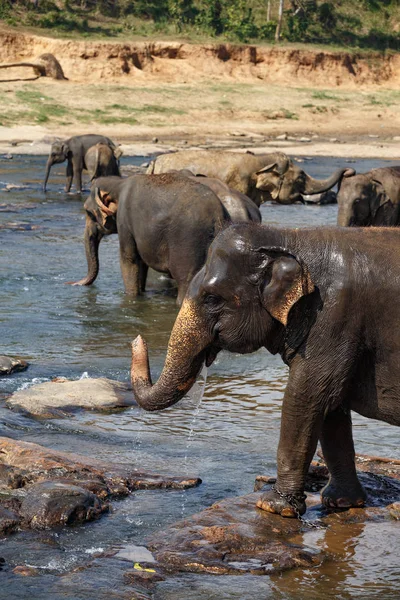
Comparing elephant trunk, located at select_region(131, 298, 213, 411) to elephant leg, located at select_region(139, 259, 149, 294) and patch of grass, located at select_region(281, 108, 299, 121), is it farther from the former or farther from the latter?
patch of grass, located at select_region(281, 108, 299, 121)

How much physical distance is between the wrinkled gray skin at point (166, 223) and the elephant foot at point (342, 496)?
527 centimetres

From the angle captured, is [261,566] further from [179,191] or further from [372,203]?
[372,203]

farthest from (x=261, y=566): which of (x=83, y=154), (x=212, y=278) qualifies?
(x=83, y=154)

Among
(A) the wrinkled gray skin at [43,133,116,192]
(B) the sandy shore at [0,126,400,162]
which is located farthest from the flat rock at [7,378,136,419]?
(B) the sandy shore at [0,126,400,162]

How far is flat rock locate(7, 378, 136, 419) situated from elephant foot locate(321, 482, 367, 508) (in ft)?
8.05

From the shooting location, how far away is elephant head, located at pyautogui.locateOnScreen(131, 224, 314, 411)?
534 centimetres

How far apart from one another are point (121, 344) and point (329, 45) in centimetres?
4577

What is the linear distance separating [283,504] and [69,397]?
9.07 feet

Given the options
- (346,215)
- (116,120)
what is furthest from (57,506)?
(116,120)

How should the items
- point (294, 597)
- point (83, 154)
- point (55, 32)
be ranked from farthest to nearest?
1. point (55, 32)
2. point (83, 154)
3. point (294, 597)

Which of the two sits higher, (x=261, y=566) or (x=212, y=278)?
(x=212, y=278)

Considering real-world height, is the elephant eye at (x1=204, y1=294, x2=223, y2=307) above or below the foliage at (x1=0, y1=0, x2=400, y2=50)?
below

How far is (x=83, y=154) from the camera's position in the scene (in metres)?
26.1

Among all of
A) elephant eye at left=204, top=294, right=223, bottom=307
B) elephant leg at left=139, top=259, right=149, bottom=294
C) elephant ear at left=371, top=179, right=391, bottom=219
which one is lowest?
elephant leg at left=139, top=259, right=149, bottom=294
